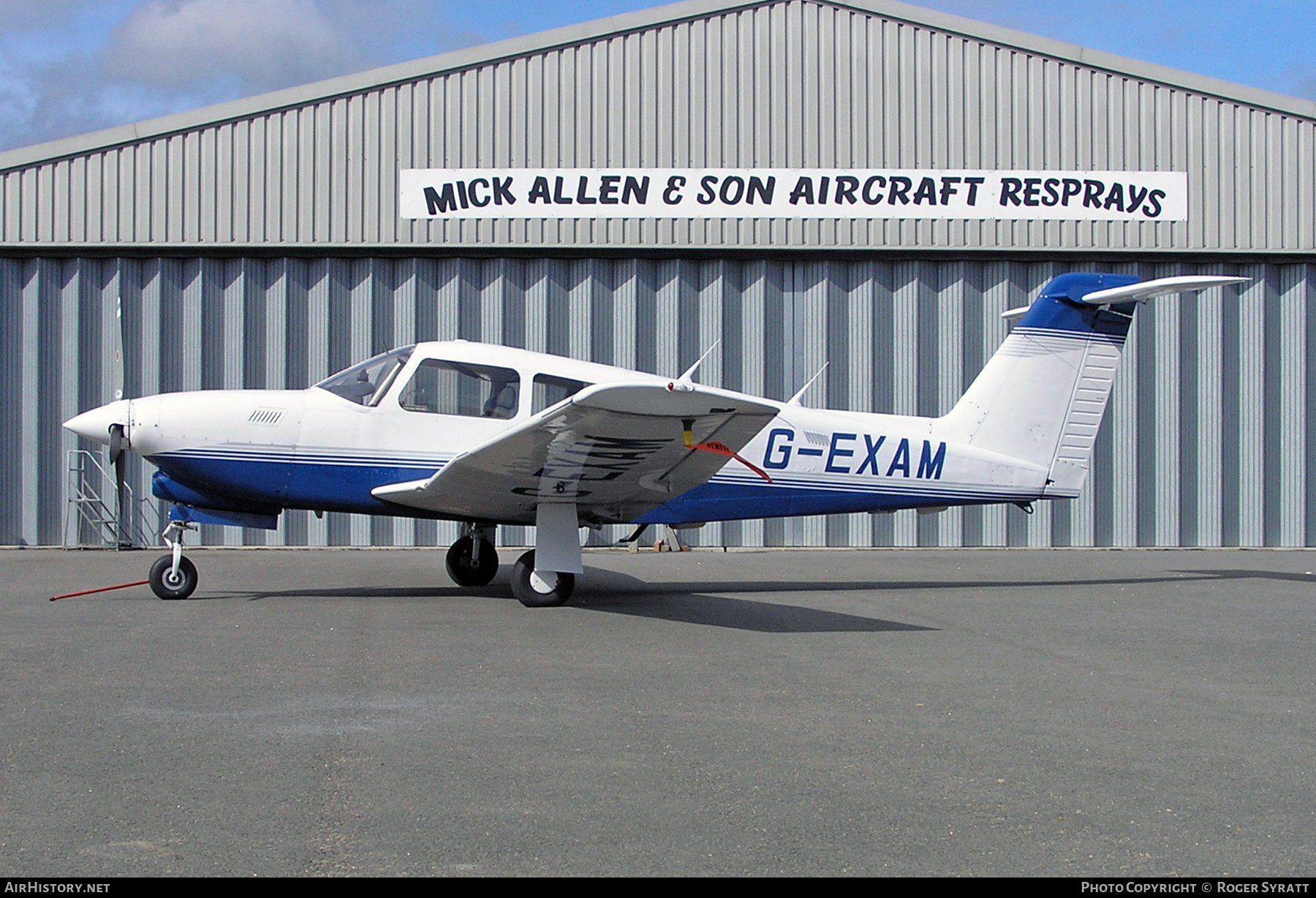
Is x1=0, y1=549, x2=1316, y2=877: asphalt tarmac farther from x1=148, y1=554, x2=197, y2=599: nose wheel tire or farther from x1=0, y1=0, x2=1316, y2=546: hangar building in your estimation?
x1=0, y1=0, x2=1316, y2=546: hangar building

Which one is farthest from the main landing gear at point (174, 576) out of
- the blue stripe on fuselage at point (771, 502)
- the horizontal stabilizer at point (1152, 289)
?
the horizontal stabilizer at point (1152, 289)

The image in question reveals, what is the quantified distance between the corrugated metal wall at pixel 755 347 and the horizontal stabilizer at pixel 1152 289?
18.4 ft

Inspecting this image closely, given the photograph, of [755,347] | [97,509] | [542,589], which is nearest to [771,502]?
[542,589]

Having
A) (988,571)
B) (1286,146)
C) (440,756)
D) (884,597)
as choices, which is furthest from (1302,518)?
(440,756)

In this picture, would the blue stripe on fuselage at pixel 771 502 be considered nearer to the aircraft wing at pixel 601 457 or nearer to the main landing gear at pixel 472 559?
the aircraft wing at pixel 601 457

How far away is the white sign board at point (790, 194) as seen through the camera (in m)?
15.5

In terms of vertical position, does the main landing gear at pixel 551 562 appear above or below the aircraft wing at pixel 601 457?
below

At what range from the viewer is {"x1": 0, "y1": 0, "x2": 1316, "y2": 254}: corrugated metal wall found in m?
15.4

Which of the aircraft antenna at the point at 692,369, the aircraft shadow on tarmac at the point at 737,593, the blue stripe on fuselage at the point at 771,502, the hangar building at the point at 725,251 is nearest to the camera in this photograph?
the aircraft antenna at the point at 692,369

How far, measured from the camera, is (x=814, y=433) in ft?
32.4

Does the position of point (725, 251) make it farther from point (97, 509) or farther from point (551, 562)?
point (97, 509)

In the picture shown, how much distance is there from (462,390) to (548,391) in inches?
26.6

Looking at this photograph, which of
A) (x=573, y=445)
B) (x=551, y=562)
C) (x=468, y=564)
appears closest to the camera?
(x=573, y=445)

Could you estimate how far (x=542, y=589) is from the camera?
8.55 m
